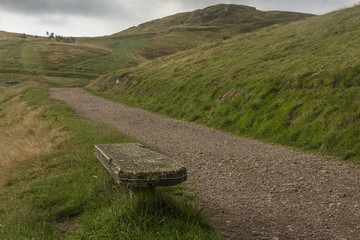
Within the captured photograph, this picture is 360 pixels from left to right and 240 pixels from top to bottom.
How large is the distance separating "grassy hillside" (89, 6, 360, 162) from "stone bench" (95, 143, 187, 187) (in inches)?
218

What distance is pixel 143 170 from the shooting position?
4367mm

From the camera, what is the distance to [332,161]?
790cm

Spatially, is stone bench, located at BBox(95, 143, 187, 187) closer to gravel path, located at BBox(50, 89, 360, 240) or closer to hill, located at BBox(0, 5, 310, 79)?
gravel path, located at BBox(50, 89, 360, 240)

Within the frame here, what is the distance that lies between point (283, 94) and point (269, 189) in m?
7.67

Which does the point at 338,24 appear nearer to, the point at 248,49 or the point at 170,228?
the point at 248,49

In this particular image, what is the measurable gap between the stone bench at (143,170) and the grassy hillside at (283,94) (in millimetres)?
5529

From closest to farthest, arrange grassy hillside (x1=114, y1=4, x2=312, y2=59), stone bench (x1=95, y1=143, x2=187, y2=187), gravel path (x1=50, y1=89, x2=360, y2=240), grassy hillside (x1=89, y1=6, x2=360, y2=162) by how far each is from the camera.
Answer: stone bench (x1=95, y1=143, x2=187, y2=187)
gravel path (x1=50, y1=89, x2=360, y2=240)
grassy hillside (x1=89, y1=6, x2=360, y2=162)
grassy hillside (x1=114, y1=4, x2=312, y2=59)

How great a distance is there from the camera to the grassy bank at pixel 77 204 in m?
3.89

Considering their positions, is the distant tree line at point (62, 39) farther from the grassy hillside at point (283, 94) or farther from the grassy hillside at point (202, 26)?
the grassy hillside at point (283, 94)

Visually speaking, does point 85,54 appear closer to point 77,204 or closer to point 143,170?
point 77,204

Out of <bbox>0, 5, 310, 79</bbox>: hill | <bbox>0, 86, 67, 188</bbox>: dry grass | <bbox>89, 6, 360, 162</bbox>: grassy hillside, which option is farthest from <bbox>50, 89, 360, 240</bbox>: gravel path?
<bbox>0, 5, 310, 79</bbox>: hill

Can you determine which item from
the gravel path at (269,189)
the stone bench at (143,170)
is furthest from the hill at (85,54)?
the stone bench at (143,170)

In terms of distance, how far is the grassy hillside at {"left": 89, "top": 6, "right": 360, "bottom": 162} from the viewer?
9609mm

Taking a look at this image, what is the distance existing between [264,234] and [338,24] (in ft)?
81.5
